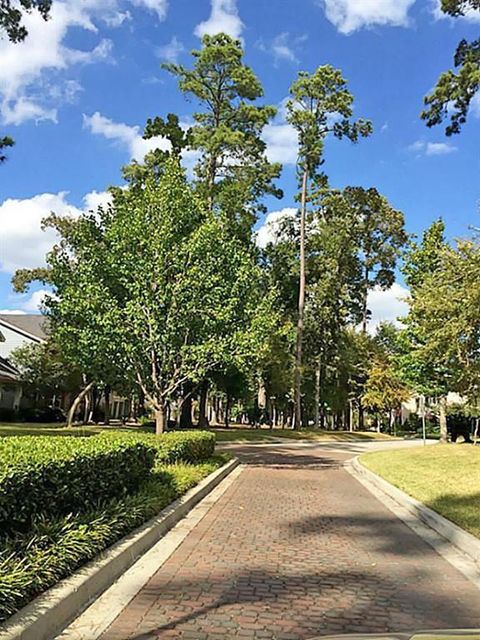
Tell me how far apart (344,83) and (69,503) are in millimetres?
36200

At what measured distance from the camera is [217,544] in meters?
7.58

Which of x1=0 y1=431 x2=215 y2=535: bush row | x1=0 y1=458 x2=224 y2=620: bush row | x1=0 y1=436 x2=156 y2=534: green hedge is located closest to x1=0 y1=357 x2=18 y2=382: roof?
x1=0 y1=431 x2=215 y2=535: bush row

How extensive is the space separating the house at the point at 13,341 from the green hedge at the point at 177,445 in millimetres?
22447

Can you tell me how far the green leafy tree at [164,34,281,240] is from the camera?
28.5 meters

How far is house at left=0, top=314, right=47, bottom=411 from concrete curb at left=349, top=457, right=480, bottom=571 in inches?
1077

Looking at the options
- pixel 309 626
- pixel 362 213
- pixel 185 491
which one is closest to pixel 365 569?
pixel 309 626

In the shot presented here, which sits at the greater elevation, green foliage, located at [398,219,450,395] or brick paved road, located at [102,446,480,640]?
green foliage, located at [398,219,450,395]

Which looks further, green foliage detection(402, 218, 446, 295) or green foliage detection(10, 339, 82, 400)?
green foliage detection(10, 339, 82, 400)

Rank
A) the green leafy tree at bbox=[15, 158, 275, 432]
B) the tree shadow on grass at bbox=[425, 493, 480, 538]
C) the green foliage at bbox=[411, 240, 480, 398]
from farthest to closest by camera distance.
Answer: the green foliage at bbox=[411, 240, 480, 398] < the green leafy tree at bbox=[15, 158, 275, 432] < the tree shadow on grass at bbox=[425, 493, 480, 538]

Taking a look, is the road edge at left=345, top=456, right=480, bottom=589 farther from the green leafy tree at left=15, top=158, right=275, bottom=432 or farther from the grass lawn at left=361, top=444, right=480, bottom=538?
the green leafy tree at left=15, top=158, right=275, bottom=432

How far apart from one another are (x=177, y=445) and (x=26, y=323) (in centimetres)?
3862

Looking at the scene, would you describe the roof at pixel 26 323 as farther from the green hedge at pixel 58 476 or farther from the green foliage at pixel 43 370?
the green hedge at pixel 58 476

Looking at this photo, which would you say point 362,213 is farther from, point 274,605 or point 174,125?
point 274,605

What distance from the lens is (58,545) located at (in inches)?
209
